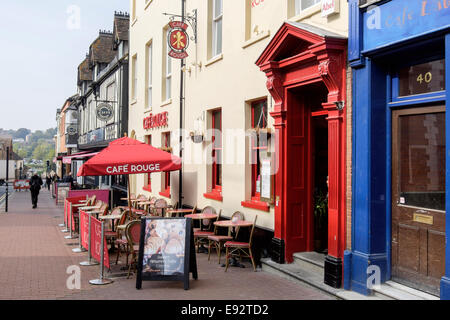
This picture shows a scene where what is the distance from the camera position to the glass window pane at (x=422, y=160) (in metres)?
5.78

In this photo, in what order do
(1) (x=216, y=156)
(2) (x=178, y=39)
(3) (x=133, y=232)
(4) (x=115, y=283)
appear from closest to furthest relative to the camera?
(4) (x=115, y=283) → (3) (x=133, y=232) → (1) (x=216, y=156) → (2) (x=178, y=39)

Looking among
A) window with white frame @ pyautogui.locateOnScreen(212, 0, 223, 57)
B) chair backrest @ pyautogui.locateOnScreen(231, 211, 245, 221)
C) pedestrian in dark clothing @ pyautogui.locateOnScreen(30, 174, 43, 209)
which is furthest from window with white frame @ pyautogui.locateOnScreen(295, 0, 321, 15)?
pedestrian in dark clothing @ pyautogui.locateOnScreen(30, 174, 43, 209)

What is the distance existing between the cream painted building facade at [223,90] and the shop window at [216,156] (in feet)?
0.09

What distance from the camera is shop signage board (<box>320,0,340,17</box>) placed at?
23.3 ft

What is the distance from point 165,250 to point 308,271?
2.43m

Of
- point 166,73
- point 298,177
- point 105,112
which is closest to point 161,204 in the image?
point 166,73

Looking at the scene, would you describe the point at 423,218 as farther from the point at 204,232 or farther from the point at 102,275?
the point at 204,232

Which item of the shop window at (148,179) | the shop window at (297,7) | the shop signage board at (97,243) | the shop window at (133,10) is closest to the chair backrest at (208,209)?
the shop signage board at (97,243)

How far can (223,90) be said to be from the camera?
11.0 meters

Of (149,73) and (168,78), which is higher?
(149,73)

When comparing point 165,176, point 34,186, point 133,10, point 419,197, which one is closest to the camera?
point 419,197

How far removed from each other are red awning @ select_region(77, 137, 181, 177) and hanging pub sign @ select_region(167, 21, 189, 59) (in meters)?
3.33

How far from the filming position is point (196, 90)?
12.7 meters

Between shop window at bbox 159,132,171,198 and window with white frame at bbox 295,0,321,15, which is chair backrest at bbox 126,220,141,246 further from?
shop window at bbox 159,132,171,198
